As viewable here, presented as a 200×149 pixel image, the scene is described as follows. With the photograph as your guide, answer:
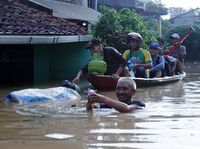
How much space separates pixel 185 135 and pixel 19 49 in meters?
8.88

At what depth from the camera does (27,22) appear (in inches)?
453

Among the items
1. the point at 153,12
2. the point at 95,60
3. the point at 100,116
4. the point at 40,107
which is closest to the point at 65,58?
the point at 95,60

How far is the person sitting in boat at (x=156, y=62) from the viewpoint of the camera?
12.8m

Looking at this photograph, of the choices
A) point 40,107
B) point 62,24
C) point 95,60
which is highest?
point 62,24

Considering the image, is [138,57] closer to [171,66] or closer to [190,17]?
[171,66]

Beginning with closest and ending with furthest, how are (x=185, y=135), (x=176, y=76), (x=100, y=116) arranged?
(x=185, y=135) → (x=100, y=116) → (x=176, y=76)

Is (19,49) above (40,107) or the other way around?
above

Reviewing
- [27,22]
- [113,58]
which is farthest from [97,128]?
[27,22]

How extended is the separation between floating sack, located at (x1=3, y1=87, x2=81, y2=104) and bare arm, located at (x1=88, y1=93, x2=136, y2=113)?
252cm

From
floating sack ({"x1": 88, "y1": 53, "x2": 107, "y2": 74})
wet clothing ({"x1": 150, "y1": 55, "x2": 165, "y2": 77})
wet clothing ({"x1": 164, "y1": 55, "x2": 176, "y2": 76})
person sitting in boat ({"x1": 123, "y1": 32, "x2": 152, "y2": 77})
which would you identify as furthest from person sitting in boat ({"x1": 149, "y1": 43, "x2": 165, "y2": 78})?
floating sack ({"x1": 88, "y1": 53, "x2": 107, "y2": 74})

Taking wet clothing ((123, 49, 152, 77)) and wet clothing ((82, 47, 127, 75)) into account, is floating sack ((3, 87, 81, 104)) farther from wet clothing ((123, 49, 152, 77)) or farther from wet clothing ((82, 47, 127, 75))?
wet clothing ((123, 49, 152, 77))

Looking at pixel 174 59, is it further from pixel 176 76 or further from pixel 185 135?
pixel 185 135

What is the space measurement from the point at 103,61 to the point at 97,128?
5.64 m

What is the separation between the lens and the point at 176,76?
45.8 ft
